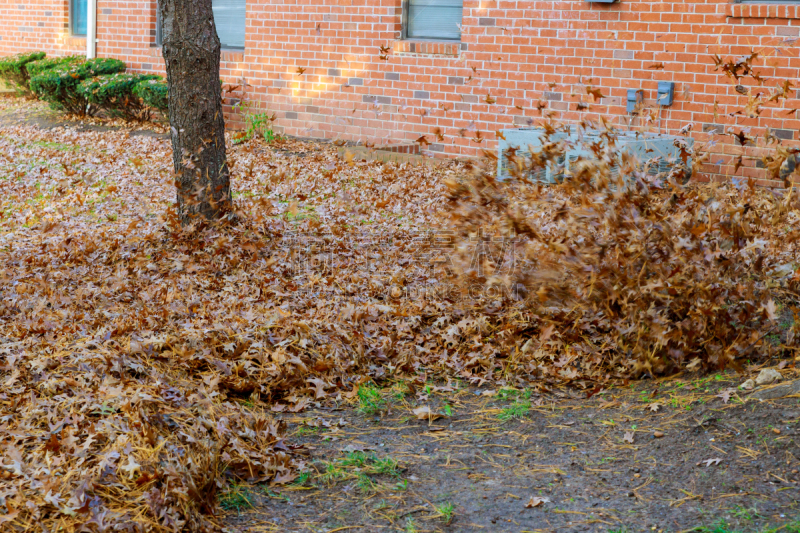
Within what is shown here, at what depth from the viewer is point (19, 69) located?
51.8 feet

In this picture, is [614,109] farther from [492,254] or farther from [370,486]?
[370,486]

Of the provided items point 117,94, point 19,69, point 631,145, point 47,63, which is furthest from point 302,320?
point 19,69

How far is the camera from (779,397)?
11.2ft

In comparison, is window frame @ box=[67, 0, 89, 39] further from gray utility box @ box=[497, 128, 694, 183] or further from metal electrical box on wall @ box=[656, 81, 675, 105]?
metal electrical box on wall @ box=[656, 81, 675, 105]

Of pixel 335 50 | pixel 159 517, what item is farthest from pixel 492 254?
pixel 335 50

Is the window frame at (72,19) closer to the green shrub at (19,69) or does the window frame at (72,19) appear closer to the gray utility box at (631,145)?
the green shrub at (19,69)

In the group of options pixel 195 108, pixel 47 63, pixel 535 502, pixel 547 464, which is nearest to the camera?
pixel 535 502

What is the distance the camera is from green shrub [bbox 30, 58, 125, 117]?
44.9ft

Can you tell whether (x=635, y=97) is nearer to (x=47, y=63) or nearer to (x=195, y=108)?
(x=195, y=108)

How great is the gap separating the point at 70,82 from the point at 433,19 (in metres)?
6.82

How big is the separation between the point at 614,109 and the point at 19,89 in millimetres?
12625

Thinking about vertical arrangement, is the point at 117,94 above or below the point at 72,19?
below

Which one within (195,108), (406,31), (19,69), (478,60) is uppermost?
(406,31)

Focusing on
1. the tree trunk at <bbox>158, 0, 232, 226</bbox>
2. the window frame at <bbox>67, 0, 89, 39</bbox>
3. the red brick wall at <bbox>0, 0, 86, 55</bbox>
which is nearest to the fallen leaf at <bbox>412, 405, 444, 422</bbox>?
the tree trunk at <bbox>158, 0, 232, 226</bbox>
